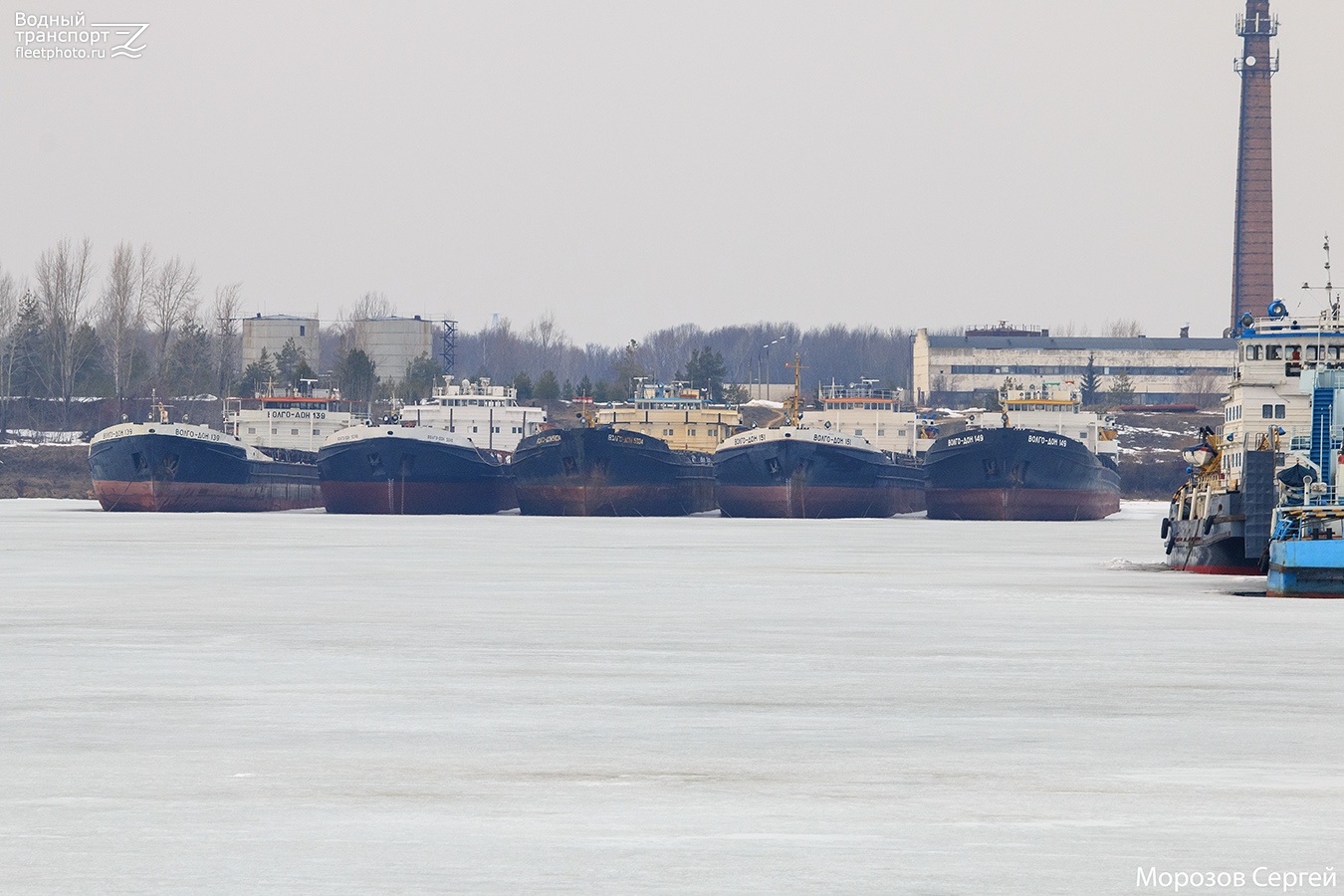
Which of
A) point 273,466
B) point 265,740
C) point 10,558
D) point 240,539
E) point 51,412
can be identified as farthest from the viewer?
point 51,412

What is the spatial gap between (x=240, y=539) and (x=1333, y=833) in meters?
51.6

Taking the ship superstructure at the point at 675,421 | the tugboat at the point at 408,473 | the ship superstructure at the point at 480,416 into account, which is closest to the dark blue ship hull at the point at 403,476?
the tugboat at the point at 408,473

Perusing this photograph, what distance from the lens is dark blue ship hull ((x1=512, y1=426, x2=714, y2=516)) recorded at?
95562 mm

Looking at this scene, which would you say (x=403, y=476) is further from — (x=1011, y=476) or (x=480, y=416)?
(x=1011, y=476)

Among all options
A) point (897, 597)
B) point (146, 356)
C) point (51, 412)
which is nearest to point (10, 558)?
point (897, 597)

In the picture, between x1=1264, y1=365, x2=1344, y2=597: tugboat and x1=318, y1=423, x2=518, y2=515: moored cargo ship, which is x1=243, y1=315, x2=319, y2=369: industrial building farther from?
x1=1264, y1=365, x2=1344, y2=597: tugboat

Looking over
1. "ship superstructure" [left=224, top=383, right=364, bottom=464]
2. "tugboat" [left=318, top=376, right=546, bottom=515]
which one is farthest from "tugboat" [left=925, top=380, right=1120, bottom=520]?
"ship superstructure" [left=224, top=383, right=364, bottom=464]

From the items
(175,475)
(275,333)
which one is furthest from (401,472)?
(275,333)

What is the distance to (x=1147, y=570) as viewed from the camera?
47.3 metres

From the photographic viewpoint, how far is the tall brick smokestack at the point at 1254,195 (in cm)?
14262

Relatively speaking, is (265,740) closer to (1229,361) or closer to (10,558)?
(10,558)

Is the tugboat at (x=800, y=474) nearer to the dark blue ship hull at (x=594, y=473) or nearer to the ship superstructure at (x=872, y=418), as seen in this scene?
the dark blue ship hull at (x=594, y=473)

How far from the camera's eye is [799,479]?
97.0m

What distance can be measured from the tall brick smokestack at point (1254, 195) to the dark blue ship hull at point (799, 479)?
5499 cm
